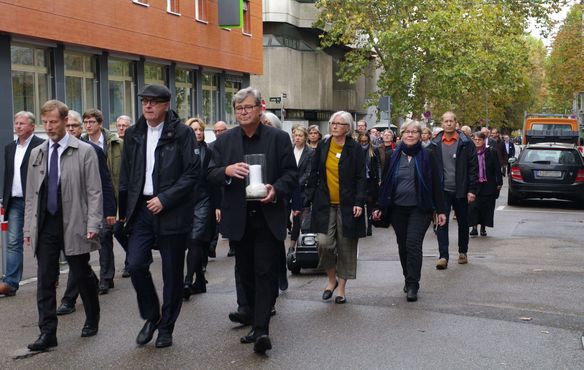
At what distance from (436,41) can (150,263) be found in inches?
1383

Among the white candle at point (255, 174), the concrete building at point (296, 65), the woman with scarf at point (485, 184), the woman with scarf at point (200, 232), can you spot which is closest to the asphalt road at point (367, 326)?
the woman with scarf at point (200, 232)

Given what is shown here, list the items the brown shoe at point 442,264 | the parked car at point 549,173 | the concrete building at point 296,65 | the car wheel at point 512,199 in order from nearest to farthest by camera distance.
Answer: the brown shoe at point 442,264, the parked car at point 549,173, the car wheel at point 512,199, the concrete building at point 296,65

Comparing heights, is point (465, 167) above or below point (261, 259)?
above

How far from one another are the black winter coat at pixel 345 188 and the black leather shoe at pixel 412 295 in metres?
0.77

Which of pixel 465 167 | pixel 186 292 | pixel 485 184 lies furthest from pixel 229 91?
pixel 186 292

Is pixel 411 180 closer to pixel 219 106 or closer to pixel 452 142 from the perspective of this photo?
pixel 452 142

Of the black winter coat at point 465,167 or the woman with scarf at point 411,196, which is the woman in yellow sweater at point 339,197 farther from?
the black winter coat at point 465,167

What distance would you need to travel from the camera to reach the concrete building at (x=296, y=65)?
48.2 m

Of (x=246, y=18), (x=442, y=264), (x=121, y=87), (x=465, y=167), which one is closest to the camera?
(x=442, y=264)

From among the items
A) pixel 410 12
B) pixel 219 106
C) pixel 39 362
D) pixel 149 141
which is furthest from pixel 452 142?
pixel 410 12

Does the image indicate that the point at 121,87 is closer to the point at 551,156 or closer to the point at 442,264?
the point at 551,156

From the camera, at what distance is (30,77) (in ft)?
71.6

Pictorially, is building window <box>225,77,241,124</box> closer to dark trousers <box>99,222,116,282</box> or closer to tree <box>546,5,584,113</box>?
tree <box>546,5,584,113</box>

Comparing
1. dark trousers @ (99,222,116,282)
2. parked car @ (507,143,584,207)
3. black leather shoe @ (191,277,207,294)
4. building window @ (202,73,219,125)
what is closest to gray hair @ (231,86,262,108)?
black leather shoe @ (191,277,207,294)
